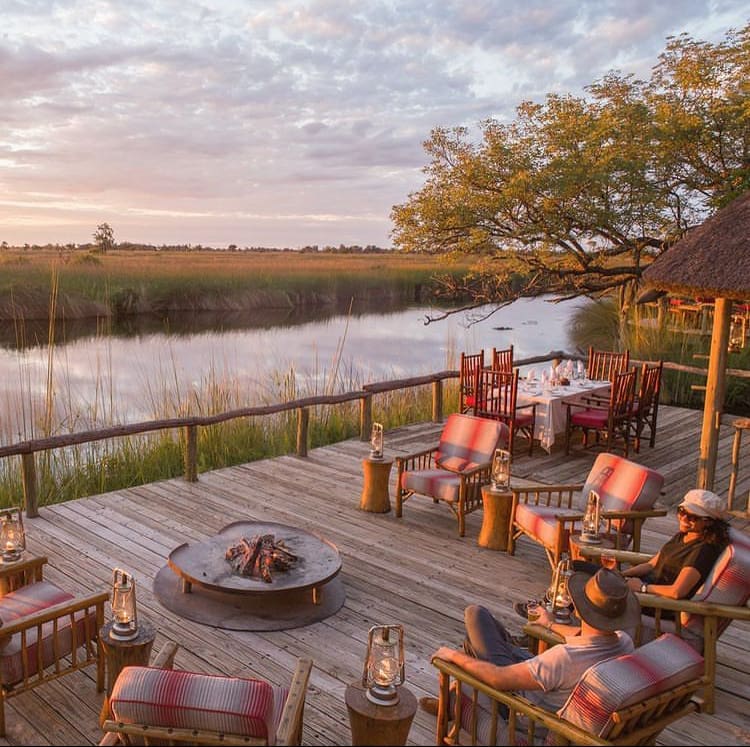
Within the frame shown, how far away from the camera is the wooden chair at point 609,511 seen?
445cm

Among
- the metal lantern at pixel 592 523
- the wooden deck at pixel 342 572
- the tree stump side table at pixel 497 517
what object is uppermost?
the metal lantern at pixel 592 523

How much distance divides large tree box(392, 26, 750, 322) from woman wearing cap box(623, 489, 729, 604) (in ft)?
35.2

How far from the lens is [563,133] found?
46.4 ft

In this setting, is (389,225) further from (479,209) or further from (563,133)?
(563,133)

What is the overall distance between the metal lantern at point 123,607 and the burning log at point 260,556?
1.08 meters

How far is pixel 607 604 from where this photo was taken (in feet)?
7.99

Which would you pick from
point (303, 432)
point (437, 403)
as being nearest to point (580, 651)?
point (303, 432)

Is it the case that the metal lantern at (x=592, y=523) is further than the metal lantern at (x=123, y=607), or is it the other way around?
the metal lantern at (x=592, y=523)

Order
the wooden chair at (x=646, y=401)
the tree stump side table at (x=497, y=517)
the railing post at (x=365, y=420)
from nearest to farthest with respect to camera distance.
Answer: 1. the tree stump side table at (x=497, y=517)
2. the wooden chair at (x=646, y=401)
3. the railing post at (x=365, y=420)

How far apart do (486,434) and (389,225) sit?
9858 millimetres

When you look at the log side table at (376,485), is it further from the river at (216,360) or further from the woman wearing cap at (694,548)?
the river at (216,360)

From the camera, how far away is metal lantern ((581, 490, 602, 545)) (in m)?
4.12

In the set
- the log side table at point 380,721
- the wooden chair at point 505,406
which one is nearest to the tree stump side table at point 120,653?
the log side table at point 380,721

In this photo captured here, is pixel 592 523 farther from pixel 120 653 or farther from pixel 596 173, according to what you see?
pixel 596 173
